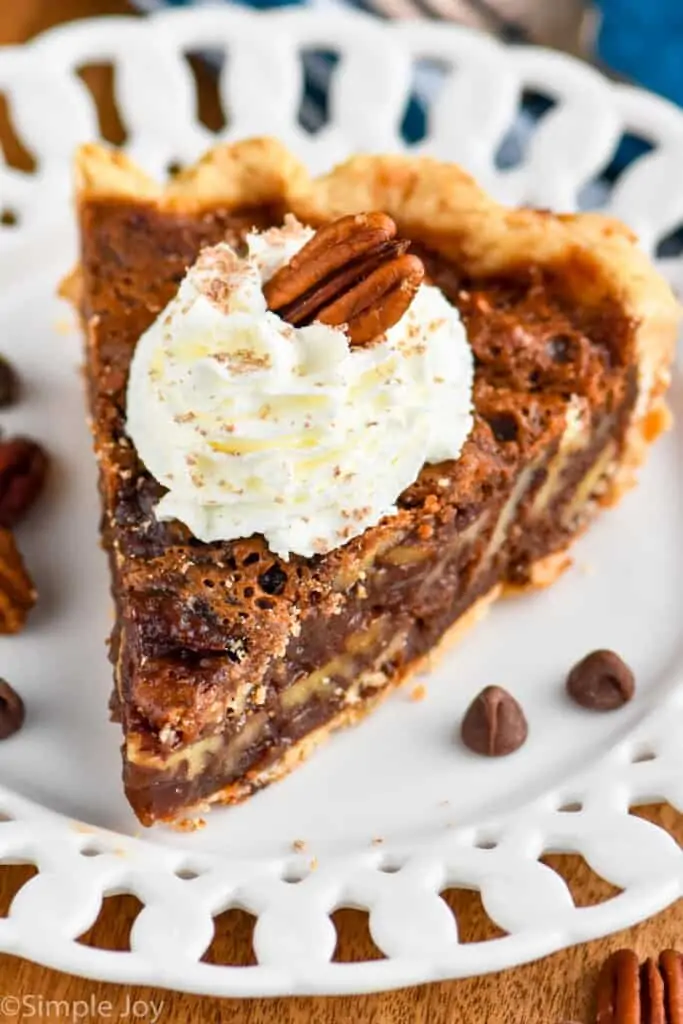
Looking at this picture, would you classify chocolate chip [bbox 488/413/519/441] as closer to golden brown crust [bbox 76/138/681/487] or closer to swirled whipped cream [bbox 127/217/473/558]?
swirled whipped cream [bbox 127/217/473/558]

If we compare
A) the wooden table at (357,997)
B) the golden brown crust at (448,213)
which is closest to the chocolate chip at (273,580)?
the wooden table at (357,997)

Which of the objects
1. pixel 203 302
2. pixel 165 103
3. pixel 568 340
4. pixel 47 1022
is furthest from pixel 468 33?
pixel 47 1022

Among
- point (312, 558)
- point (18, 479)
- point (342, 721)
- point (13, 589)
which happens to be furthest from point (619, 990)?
point (18, 479)

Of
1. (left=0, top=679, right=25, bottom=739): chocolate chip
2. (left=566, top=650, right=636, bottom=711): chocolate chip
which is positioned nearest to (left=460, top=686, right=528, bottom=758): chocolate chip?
(left=566, top=650, right=636, bottom=711): chocolate chip

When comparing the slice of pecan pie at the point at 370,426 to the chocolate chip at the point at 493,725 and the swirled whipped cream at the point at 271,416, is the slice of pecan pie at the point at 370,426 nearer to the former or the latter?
the swirled whipped cream at the point at 271,416

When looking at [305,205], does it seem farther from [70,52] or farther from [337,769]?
[337,769]
